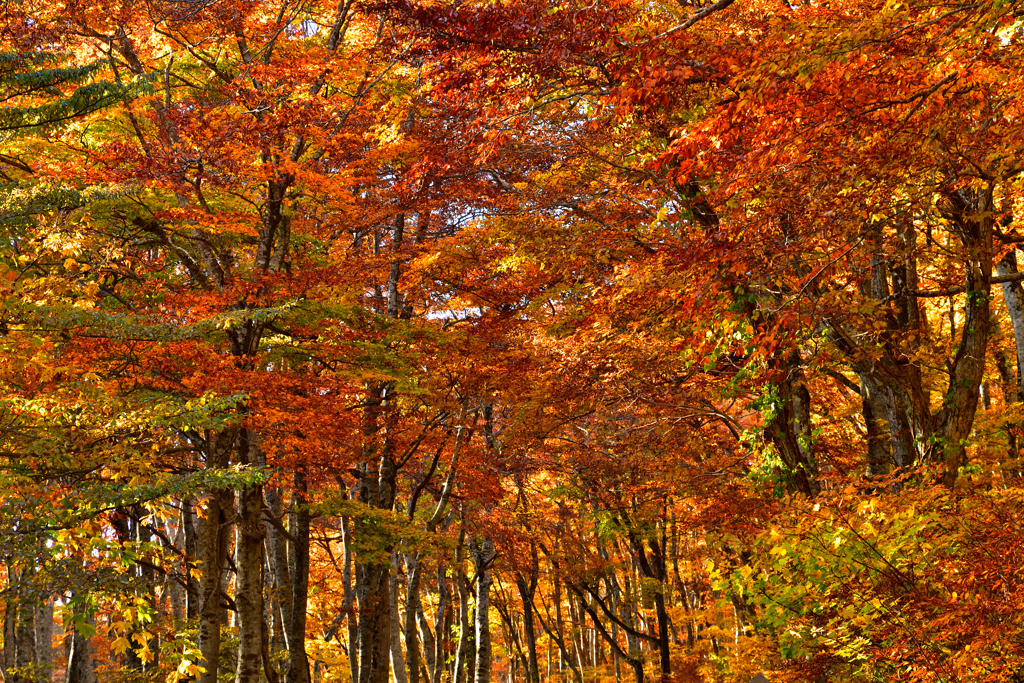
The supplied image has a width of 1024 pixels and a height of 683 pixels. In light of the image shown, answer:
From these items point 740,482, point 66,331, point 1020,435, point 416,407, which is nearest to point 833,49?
point 740,482

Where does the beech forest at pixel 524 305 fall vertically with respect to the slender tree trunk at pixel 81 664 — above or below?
above

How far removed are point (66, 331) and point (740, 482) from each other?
32.2ft

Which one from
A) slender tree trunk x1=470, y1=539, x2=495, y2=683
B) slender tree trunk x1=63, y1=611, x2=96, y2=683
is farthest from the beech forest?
slender tree trunk x1=63, y1=611, x2=96, y2=683

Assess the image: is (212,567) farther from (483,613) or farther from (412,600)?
(483,613)

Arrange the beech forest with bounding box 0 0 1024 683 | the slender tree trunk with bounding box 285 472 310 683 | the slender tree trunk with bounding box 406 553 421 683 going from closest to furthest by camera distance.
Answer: the beech forest with bounding box 0 0 1024 683 → the slender tree trunk with bounding box 285 472 310 683 → the slender tree trunk with bounding box 406 553 421 683

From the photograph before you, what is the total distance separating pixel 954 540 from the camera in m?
6.24

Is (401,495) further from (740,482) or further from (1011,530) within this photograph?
(1011,530)

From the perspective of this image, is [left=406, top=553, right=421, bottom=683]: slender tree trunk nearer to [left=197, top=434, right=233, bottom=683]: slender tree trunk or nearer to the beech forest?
the beech forest

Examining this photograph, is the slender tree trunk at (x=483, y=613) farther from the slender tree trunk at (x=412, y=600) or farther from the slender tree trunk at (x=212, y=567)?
the slender tree trunk at (x=212, y=567)

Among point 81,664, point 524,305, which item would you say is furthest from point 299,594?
point 524,305

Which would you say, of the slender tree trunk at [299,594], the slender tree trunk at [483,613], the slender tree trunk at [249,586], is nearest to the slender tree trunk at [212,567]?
the slender tree trunk at [249,586]

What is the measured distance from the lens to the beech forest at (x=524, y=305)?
647 cm

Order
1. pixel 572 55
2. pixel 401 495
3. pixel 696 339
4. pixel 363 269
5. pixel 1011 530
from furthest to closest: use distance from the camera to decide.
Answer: pixel 401 495
pixel 363 269
pixel 696 339
pixel 572 55
pixel 1011 530

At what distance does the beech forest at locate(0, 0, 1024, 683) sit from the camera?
21.2 feet
